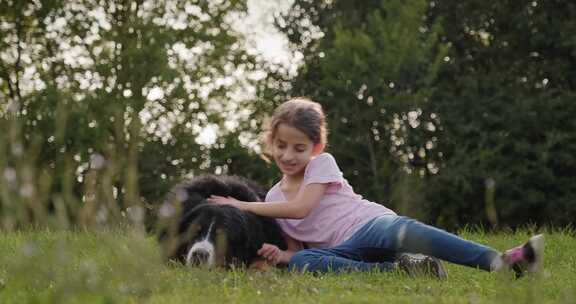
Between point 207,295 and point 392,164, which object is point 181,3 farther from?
point 207,295

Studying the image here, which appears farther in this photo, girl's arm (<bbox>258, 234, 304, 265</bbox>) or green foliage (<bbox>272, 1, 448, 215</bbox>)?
green foliage (<bbox>272, 1, 448, 215</bbox>)

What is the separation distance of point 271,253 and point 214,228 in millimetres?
372

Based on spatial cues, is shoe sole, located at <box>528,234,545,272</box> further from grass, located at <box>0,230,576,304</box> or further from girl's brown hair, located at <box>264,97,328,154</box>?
girl's brown hair, located at <box>264,97,328,154</box>

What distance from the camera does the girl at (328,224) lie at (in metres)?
4.85

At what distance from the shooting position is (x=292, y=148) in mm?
5656

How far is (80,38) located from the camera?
51.5 feet

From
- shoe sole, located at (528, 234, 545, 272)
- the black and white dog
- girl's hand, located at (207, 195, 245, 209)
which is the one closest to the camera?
shoe sole, located at (528, 234, 545, 272)

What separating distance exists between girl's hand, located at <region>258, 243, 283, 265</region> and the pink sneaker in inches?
54.6

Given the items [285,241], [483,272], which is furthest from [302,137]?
[483,272]

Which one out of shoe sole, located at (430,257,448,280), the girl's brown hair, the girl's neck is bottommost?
shoe sole, located at (430,257,448,280)

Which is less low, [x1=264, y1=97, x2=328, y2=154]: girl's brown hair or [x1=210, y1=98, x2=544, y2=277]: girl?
[x1=264, y1=97, x2=328, y2=154]: girl's brown hair

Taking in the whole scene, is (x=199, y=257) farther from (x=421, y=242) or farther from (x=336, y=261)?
(x=421, y=242)

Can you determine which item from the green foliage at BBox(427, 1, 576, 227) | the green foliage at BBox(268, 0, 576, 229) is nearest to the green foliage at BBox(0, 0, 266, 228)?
the green foliage at BBox(268, 0, 576, 229)

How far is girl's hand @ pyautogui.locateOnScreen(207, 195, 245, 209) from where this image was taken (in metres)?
5.47
